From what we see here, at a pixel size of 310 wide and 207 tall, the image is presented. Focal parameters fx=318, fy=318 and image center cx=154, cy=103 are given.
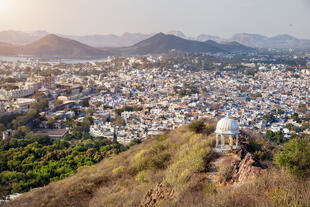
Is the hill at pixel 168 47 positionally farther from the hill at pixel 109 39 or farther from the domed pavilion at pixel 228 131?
the domed pavilion at pixel 228 131

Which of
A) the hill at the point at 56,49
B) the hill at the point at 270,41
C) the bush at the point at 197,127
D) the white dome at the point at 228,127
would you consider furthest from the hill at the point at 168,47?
the white dome at the point at 228,127

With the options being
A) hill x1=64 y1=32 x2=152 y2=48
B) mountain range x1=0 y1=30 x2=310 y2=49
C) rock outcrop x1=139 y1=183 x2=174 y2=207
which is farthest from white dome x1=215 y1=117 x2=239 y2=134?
hill x1=64 y1=32 x2=152 y2=48

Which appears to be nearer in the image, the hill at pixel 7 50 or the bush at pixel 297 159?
the bush at pixel 297 159

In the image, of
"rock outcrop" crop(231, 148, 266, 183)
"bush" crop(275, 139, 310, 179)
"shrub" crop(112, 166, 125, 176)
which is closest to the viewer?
"bush" crop(275, 139, 310, 179)

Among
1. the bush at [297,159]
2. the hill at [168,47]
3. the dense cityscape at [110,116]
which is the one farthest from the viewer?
the hill at [168,47]

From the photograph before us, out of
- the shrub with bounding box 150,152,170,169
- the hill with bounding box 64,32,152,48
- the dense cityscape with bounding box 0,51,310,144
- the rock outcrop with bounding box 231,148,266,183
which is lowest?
the dense cityscape with bounding box 0,51,310,144

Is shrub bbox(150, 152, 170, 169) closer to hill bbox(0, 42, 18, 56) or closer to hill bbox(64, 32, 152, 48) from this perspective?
hill bbox(0, 42, 18, 56)
